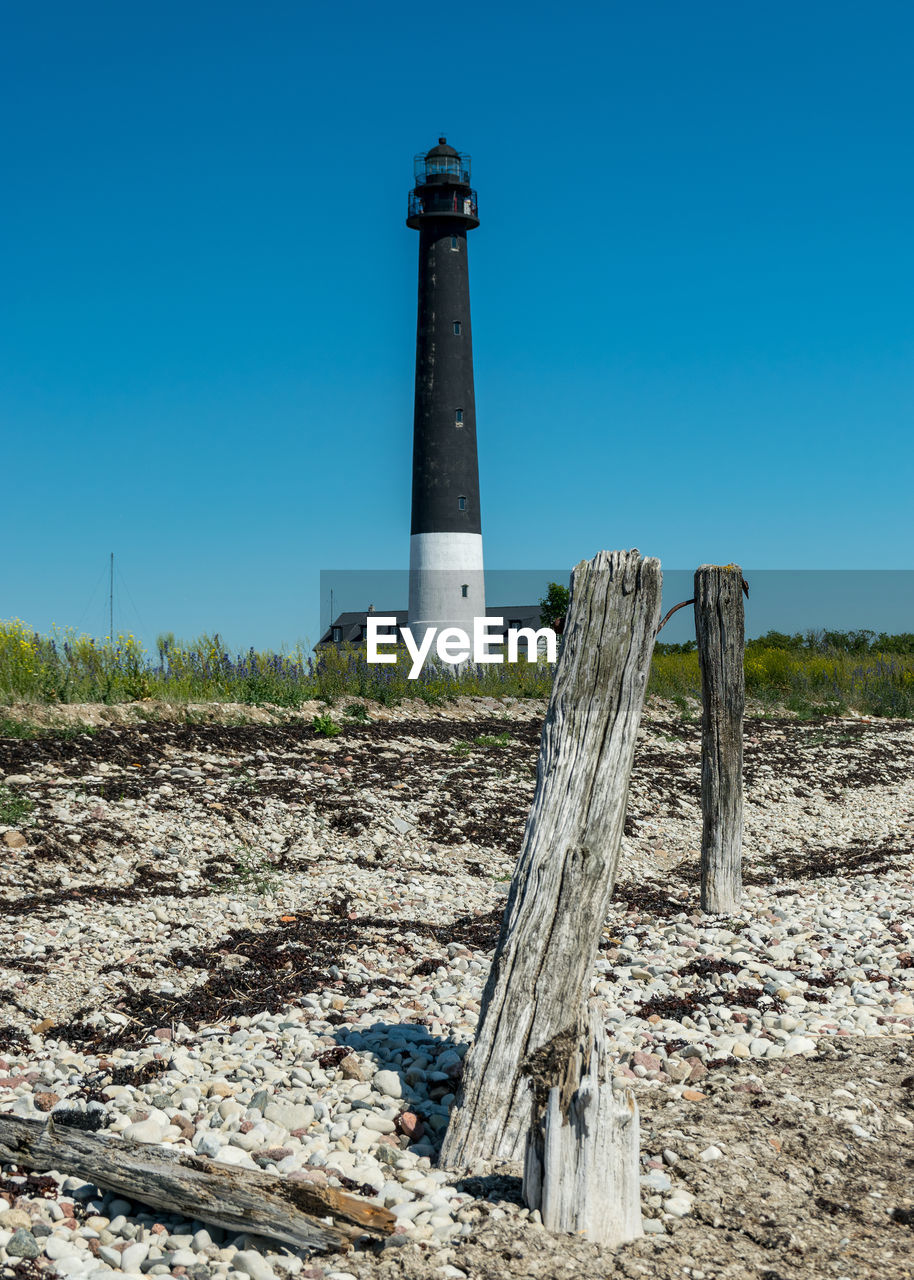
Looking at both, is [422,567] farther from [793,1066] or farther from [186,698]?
[793,1066]

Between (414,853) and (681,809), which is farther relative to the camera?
→ (681,809)

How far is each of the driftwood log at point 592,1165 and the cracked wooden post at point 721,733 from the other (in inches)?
186

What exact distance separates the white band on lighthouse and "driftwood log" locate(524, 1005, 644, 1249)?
2490 cm

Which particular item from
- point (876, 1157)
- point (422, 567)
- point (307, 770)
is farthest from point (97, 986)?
point (422, 567)

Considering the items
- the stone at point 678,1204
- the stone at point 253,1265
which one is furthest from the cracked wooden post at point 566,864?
the stone at point 253,1265

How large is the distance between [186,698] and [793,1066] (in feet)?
36.9

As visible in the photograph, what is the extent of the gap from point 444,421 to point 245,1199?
25.6 metres

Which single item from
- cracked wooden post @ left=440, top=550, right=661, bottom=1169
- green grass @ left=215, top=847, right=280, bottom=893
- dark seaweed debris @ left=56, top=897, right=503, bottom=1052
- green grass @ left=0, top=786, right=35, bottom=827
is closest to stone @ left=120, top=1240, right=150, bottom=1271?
cracked wooden post @ left=440, top=550, right=661, bottom=1169

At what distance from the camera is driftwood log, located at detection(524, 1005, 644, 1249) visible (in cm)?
319

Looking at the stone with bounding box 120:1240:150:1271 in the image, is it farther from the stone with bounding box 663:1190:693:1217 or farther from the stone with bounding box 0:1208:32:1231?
the stone with bounding box 663:1190:693:1217

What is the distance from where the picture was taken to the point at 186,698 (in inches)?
572

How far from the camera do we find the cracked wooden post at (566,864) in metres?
3.63

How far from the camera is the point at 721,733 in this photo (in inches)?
309

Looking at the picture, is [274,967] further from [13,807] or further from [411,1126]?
[13,807]
